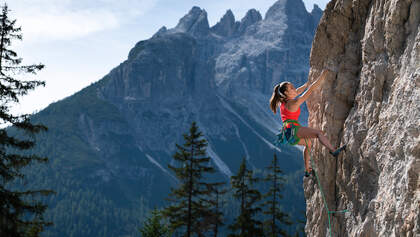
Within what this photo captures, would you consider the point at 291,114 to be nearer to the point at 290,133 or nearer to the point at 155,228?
the point at 290,133

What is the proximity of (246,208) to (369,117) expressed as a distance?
712 inches

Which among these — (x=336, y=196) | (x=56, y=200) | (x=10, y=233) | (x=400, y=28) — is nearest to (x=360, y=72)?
(x=400, y=28)

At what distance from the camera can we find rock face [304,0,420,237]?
5.45m

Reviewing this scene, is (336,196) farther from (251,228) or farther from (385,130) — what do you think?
(251,228)

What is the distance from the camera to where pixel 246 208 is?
23.9 m

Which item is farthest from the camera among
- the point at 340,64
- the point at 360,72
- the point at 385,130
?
the point at 340,64

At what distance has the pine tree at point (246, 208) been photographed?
22.6 m

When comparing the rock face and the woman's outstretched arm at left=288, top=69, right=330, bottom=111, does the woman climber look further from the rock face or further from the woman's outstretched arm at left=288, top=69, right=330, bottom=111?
the rock face

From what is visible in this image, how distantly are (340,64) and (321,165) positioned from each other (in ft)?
6.93

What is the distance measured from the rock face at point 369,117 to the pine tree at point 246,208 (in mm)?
14206

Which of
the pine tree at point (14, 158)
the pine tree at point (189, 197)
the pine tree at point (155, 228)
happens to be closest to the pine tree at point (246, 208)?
the pine tree at point (189, 197)

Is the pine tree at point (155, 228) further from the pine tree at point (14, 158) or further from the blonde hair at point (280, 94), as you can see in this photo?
the blonde hair at point (280, 94)

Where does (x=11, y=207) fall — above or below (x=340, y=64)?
below

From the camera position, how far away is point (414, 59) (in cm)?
553
